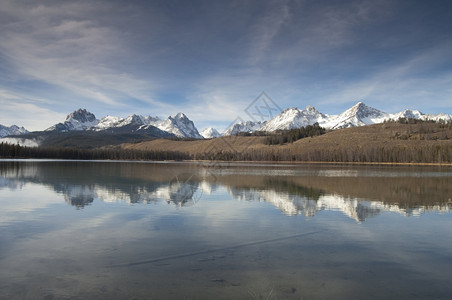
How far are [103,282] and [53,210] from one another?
14706 millimetres

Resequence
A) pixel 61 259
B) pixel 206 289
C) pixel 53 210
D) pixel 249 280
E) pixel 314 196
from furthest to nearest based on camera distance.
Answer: pixel 314 196, pixel 53 210, pixel 61 259, pixel 249 280, pixel 206 289

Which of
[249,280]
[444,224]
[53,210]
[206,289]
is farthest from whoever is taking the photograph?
[53,210]

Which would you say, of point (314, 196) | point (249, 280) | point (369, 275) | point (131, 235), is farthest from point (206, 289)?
point (314, 196)

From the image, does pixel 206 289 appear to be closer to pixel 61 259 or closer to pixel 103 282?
pixel 103 282

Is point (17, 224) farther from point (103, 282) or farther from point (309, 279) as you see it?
point (309, 279)

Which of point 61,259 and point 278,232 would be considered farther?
point 278,232

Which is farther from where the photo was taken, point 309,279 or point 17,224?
point 17,224

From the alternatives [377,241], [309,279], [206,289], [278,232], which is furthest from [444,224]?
[206,289]

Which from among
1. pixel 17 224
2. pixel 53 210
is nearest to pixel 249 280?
pixel 17 224

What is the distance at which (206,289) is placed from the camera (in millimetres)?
9281

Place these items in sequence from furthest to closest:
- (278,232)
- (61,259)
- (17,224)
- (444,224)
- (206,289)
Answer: (444,224), (17,224), (278,232), (61,259), (206,289)

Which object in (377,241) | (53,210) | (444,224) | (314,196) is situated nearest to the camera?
(377,241)

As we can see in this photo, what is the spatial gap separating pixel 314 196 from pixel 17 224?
23417mm

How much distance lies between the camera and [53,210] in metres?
22.1
